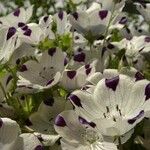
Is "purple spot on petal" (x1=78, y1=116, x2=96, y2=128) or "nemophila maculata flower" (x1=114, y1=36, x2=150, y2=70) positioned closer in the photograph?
"purple spot on petal" (x1=78, y1=116, x2=96, y2=128)

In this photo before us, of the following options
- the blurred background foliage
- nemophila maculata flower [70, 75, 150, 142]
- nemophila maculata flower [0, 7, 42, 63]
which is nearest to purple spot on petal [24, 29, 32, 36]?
nemophila maculata flower [0, 7, 42, 63]

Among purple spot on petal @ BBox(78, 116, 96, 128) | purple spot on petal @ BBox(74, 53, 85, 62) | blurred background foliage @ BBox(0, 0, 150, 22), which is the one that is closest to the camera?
purple spot on petal @ BBox(78, 116, 96, 128)

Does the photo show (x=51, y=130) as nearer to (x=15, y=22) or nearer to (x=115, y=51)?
(x=115, y=51)

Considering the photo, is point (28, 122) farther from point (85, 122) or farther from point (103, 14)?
point (103, 14)

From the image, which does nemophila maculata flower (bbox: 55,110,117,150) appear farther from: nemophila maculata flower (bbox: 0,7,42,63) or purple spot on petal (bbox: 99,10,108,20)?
purple spot on petal (bbox: 99,10,108,20)

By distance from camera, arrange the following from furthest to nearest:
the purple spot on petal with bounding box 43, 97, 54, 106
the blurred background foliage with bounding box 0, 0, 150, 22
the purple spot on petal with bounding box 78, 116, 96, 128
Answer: the blurred background foliage with bounding box 0, 0, 150, 22 → the purple spot on petal with bounding box 43, 97, 54, 106 → the purple spot on petal with bounding box 78, 116, 96, 128

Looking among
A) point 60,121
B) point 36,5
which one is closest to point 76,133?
point 60,121

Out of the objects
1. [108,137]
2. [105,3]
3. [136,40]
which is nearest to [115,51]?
[136,40]
